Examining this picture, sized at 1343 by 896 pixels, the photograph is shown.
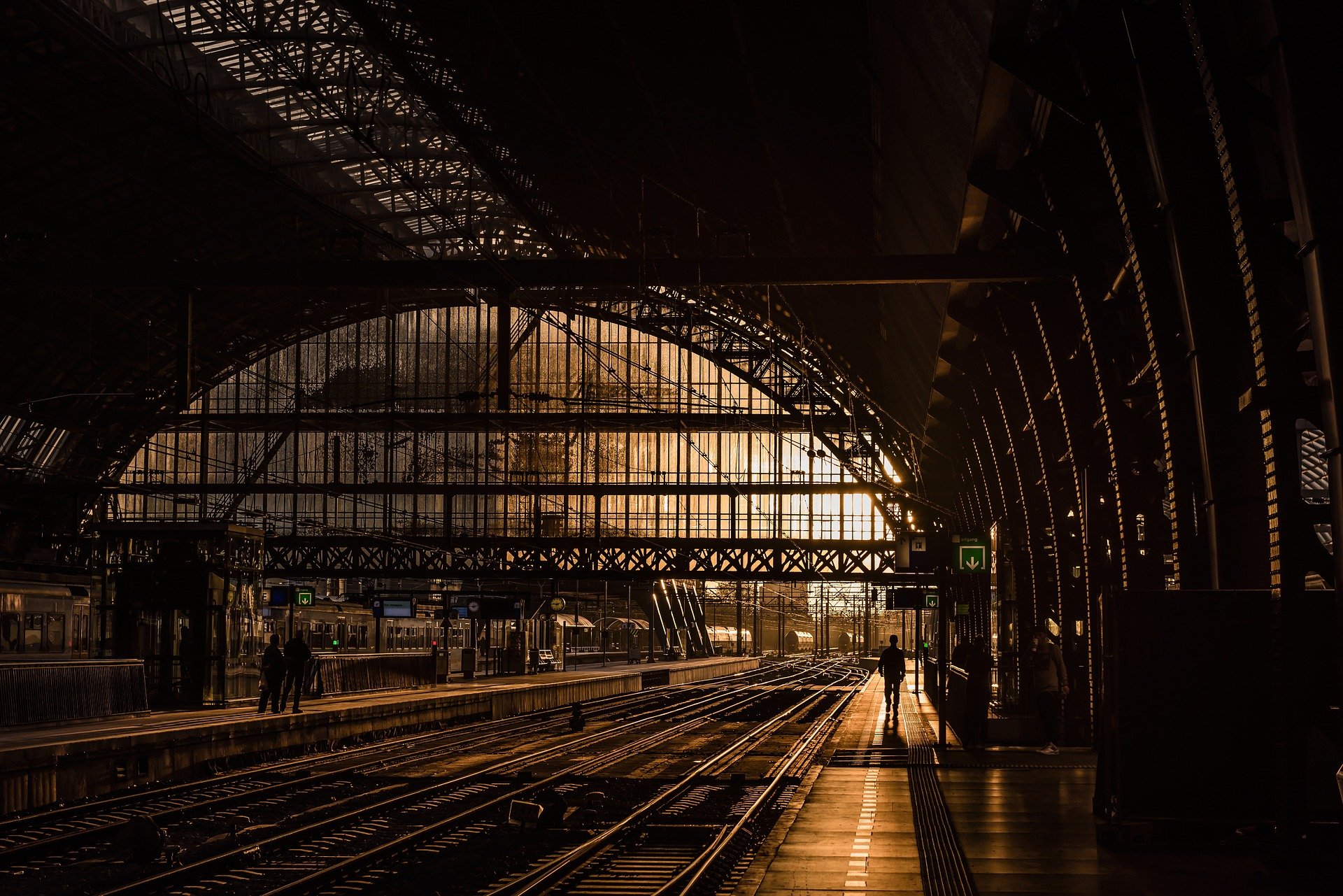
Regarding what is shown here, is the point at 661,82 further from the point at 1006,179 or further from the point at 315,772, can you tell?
the point at 315,772

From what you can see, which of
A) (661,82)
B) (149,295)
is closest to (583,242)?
(661,82)

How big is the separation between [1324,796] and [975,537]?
1087 cm

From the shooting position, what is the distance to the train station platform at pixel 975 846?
335 inches

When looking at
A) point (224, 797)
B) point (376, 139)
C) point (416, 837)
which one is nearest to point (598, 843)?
point (416, 837)

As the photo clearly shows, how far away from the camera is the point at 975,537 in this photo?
19094 mm

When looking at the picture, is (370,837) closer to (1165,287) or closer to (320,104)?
(1165,287)

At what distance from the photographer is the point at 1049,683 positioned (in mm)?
18031

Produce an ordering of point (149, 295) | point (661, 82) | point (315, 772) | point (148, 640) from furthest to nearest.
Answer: point (149, 295)
point (148, 640)
point (315, 772)
point (661, 82)

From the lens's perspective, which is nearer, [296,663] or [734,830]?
[734,830]

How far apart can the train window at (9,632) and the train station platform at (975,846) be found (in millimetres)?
16951

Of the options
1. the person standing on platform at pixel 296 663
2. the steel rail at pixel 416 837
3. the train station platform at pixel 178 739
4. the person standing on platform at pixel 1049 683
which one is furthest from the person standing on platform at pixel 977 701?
the person standing on platform at pixel 296 663

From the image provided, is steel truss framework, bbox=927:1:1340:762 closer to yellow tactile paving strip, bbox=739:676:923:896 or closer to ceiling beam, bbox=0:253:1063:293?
yellow tactile paving strip, bbox=739:676:923:896

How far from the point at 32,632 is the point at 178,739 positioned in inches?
405

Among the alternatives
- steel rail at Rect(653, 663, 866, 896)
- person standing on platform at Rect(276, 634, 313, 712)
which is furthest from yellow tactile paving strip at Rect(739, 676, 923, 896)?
person standing on platform at Rect(276, 634, 313, 712)
